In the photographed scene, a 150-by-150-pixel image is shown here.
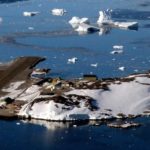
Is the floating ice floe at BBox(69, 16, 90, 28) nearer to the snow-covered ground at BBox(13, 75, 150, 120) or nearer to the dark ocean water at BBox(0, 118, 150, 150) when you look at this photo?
the snow-covered ground at BBox(13, 75, 150, 120)

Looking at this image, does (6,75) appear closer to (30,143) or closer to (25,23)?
(30,143)

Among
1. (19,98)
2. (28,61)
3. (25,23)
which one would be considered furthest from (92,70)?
(25,23)

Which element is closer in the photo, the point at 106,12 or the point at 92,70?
the point at 92,70

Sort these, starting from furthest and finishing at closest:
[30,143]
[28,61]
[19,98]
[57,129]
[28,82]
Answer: [28,61] → [28,82] → [19,98] → [57,129] → [30,143]

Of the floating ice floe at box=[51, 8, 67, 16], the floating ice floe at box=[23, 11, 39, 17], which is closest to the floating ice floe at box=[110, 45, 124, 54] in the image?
the floating ice floe at box=[51, 8, 67, 16]

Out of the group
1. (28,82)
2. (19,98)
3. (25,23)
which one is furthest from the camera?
(25,23)

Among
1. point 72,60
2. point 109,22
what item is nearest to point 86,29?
point 109,22

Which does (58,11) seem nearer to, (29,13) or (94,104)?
(29,13)

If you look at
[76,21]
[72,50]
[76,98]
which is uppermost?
[76,21]
